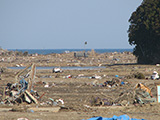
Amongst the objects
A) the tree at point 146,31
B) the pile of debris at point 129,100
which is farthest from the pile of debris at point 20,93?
the tree at point 146,31

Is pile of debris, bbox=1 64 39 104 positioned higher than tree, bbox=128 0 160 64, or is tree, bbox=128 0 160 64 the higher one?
tree, bbox=128 0 160 64

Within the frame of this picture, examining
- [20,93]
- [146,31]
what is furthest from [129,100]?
[146,31]

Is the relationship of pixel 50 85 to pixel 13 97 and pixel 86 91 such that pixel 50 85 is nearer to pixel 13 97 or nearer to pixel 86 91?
pixel 86 91

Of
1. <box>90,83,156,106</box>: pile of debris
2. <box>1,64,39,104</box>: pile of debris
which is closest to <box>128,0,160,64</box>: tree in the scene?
<box>90,83,156,106</box>: pile of debris

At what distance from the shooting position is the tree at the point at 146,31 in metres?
37.7

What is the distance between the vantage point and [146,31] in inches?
1518

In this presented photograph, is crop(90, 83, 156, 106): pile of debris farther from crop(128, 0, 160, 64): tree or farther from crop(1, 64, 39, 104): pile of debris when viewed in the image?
crop(128, 0, 160, 64): tree

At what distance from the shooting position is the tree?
37.7 meters

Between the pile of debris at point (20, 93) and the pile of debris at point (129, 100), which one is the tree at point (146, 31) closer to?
the pile of debris at point (129, 100)

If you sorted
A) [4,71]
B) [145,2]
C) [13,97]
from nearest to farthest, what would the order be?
[13,97] → [4,71] → [145,2]

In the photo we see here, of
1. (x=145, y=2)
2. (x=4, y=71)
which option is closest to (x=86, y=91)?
(x=4, y=71)

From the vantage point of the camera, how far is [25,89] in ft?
52.7

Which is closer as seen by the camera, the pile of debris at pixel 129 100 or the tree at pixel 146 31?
the pile of debris at pixel 129 100

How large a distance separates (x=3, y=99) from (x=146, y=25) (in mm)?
24486
